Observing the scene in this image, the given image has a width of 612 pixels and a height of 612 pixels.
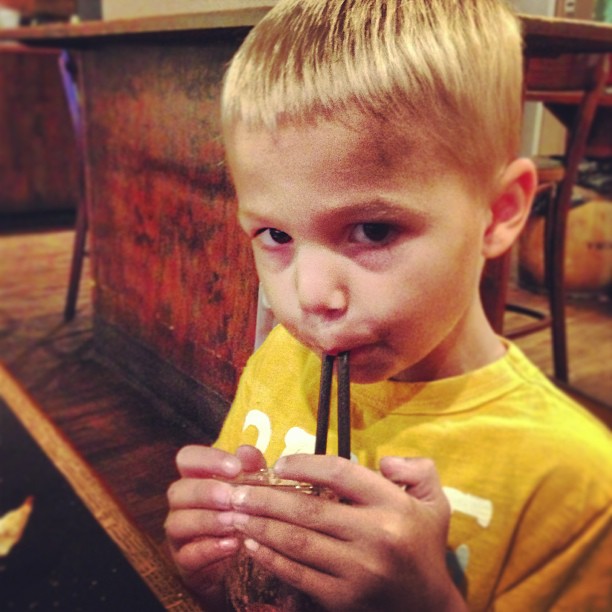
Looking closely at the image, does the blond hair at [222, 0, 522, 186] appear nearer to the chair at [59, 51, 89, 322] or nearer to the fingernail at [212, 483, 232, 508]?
the fingernail at [212, 483, 232, 508]

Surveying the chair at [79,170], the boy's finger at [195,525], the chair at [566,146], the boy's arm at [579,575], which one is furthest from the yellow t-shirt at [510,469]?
the chair at [79,170]

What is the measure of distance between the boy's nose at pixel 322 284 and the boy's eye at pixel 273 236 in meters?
0.04

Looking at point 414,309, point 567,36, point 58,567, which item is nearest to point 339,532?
point 414,309

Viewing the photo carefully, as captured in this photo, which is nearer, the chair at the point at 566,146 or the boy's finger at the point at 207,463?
the boy's finger at the point at 207,463

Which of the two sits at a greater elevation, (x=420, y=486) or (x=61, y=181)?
(x=420, y=486)

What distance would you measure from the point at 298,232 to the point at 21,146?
13.1ft

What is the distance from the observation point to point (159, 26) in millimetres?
834

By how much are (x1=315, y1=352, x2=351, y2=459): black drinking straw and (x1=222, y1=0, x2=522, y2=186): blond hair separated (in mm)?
175

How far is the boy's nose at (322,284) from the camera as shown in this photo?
49 centimetres

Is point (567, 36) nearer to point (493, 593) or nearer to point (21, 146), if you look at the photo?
point (493, 593)

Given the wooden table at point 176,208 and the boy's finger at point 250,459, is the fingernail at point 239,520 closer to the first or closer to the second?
the boy's finger at point 250,459

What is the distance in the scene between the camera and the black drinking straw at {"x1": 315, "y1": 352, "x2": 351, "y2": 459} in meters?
0.48

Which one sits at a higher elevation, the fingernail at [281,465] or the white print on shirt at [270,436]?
the fingernail at [281,465]

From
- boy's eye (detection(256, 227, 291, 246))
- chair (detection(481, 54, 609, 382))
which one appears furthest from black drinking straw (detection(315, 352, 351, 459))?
chair (detection(481, 54, 609, 382))
